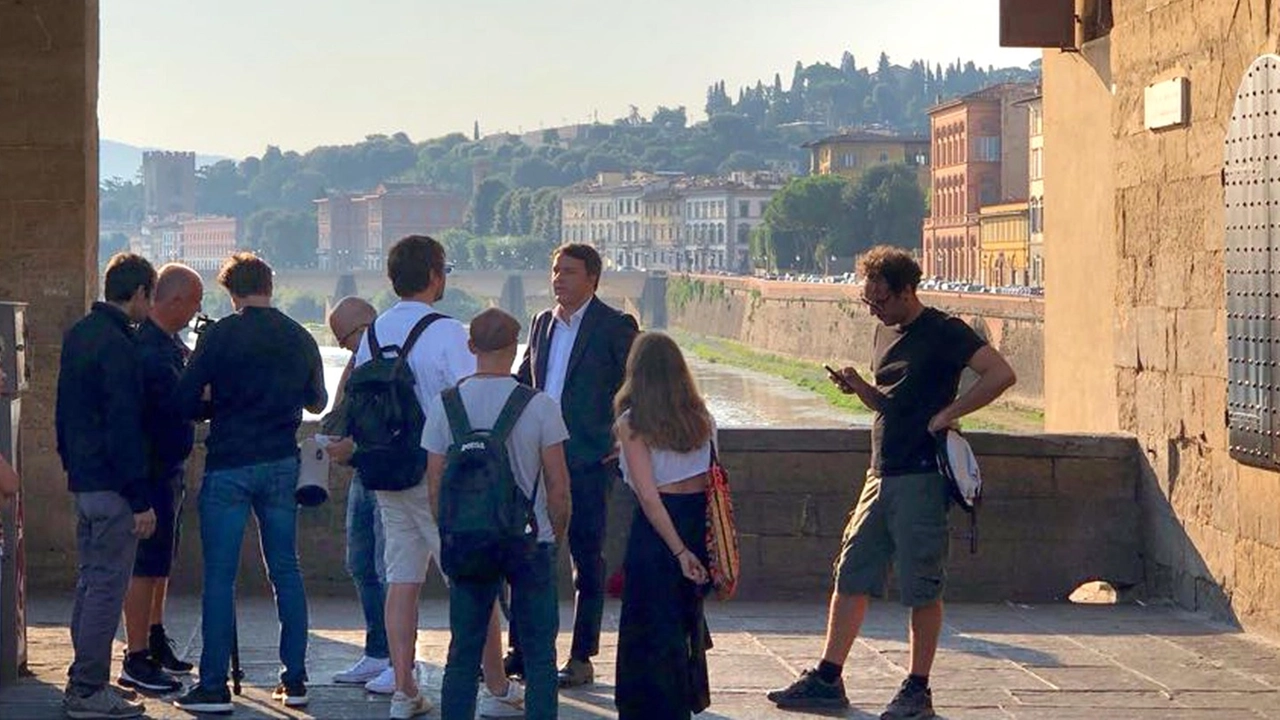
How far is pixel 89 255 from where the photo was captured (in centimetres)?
1015

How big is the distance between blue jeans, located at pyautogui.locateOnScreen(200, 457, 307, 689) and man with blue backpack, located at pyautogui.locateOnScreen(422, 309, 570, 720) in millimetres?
1007

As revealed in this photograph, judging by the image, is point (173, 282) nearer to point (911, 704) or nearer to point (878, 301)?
point (878, 301)

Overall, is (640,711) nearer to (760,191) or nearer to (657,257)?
(760,191)

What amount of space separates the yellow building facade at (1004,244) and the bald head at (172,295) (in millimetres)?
82767

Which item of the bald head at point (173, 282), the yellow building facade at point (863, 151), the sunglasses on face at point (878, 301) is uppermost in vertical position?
the yellow building facade at point (863, 151)

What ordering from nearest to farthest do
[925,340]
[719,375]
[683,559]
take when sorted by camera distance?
[683,559] < [925,340] < [719,375]

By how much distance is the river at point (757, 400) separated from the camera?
6888 centimetres

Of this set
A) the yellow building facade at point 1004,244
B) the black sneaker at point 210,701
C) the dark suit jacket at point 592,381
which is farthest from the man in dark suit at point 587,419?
the yellow building facade at point 1004,244

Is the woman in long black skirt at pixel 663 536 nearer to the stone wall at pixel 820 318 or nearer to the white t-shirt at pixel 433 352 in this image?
the white t-shirt at pixel 433 352

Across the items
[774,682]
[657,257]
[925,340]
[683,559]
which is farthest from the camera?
[657,257]

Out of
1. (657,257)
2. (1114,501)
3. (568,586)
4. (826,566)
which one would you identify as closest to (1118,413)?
(1114,501)

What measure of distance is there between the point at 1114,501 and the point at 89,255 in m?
4.59

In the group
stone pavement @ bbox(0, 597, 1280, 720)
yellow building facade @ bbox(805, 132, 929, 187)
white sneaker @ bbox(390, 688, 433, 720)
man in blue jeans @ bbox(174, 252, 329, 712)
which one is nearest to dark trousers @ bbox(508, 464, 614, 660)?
stone pavement @ bbox(0, 597, 1280, 720)

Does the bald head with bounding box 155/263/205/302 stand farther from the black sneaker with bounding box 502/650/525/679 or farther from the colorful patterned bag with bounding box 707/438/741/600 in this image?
the colorful patterned bag with bounding box 707/438/741/600
